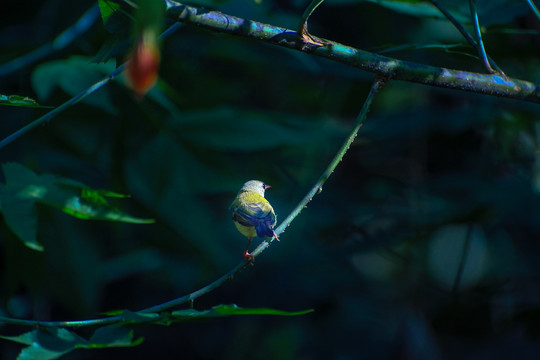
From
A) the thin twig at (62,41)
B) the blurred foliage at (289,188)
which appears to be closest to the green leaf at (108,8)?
the blurred foliage at (289,188)

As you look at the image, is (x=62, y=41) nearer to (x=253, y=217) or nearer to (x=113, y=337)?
(x=253, y=217)

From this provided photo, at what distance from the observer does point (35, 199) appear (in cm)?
124

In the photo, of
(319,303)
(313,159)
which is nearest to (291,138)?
(313,159)

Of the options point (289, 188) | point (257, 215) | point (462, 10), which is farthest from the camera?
point (289, 188)

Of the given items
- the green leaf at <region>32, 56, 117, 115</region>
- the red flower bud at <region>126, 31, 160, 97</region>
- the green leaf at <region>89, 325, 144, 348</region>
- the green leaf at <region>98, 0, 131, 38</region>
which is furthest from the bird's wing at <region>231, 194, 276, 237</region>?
the red flower bud at <region>126, 31, 160, 97</region>

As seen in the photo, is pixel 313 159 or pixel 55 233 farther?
pixel 313 159

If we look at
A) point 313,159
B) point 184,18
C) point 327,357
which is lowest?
point 327,357

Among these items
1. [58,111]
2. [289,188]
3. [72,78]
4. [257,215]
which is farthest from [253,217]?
[289,188]

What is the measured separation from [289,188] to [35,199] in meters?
1.61

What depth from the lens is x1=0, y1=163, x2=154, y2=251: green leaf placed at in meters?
1.22

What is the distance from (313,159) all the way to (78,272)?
1200 mm

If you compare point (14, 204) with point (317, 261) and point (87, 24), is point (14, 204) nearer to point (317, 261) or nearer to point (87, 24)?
point (87, 24)

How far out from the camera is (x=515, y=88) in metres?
1.11

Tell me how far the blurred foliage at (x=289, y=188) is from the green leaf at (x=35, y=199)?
79cm
